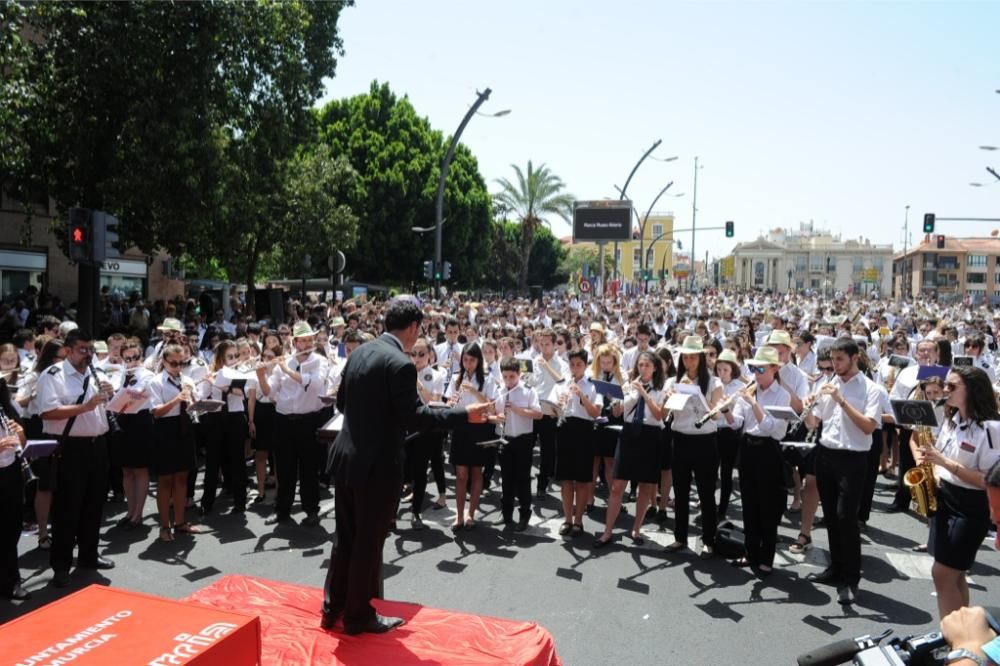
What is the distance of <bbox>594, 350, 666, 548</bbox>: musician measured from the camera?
292 inches

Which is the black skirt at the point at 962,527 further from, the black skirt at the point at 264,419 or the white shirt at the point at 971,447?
the black skirt at the point at 264,419

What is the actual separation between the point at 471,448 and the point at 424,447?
0.76 metres

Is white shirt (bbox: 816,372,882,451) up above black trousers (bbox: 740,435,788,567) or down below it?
above

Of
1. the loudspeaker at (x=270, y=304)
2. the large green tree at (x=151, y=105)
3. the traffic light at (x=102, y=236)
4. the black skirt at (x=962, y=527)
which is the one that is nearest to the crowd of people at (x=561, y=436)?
the black skirt at (x=962, y=527)

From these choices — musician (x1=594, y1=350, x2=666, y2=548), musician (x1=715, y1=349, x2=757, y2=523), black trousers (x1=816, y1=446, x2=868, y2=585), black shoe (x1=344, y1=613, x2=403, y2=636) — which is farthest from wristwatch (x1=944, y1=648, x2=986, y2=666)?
musician (x1=715, y1=349, x2=757, y2=523)

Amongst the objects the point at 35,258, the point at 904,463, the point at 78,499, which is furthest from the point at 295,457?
the point at 35,258

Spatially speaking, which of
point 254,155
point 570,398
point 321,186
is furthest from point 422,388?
point 321,186

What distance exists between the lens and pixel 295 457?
27.2ft

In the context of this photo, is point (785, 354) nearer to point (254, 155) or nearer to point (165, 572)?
point (165, 572)

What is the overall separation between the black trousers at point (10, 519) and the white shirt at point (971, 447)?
6791 mm

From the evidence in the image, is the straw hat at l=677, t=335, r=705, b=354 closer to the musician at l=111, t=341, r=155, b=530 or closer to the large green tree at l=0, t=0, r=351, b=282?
the musician at l=111, t=341, r=155, b=530

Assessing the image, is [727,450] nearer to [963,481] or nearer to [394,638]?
[963,481]

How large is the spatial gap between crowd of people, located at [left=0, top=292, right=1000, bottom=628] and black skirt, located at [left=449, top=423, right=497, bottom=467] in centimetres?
2

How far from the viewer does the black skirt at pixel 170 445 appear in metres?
7.39
